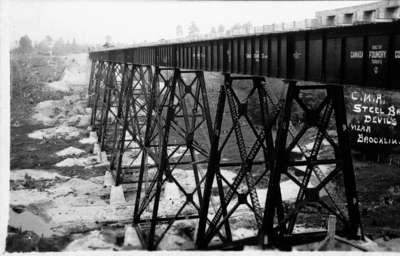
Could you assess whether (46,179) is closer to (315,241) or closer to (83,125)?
(83,125)

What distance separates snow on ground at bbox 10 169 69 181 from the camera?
22500 millimetres

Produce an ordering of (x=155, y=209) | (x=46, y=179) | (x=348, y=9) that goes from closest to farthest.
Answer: (x=348, y=9) < (x=155, y=209) < (x=46, y=179)

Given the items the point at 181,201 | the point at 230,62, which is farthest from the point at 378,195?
the point at 230,62

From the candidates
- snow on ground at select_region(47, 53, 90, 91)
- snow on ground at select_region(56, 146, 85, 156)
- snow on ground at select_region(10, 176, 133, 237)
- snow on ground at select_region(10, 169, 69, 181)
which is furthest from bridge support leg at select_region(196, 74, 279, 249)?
snow on ground at select_region(47, 53, 90, 91)

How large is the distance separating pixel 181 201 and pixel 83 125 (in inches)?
774

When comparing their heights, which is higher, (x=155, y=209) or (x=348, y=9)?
(x=348, y=9)

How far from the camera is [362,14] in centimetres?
604

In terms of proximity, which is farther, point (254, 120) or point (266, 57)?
point (254, 120)

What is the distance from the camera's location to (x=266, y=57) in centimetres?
893

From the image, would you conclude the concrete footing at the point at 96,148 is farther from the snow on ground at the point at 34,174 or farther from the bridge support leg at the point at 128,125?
the snow on ground at the point at 34,174

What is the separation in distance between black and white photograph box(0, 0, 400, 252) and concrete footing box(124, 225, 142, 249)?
6 centimetres

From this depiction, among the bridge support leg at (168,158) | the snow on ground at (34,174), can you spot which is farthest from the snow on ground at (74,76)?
the bridge support leg at (168,158)

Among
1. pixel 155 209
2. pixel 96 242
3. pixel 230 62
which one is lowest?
pixel 96 242

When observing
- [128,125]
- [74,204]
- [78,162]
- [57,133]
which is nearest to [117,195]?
[74,204]
